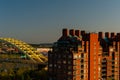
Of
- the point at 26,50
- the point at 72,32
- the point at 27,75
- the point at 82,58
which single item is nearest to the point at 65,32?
the point at 72,32

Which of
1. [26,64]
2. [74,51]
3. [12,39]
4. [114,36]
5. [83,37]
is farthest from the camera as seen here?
[12,39]

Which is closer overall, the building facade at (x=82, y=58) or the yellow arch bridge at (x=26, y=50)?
the building facade at (x=82, y=58)

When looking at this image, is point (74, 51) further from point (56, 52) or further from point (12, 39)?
point (12, 39)

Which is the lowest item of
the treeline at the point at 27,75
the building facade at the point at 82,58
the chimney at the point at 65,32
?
the treeline at the point at 27,75

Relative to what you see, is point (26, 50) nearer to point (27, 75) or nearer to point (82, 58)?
point (27, 75)

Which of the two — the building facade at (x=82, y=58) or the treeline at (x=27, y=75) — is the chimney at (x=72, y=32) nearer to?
the building facade at (x=82, y=58)

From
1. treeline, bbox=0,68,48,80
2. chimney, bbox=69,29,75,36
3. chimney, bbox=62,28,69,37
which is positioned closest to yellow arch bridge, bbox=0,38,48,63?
treeline, bbox=0,68,48,80

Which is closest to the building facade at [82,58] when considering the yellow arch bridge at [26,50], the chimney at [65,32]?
the chimney at [65,32]

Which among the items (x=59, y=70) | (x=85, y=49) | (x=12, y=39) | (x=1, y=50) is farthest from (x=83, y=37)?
(x=1, y=50)

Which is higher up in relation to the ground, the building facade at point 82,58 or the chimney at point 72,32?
the chimney at point 72,32
